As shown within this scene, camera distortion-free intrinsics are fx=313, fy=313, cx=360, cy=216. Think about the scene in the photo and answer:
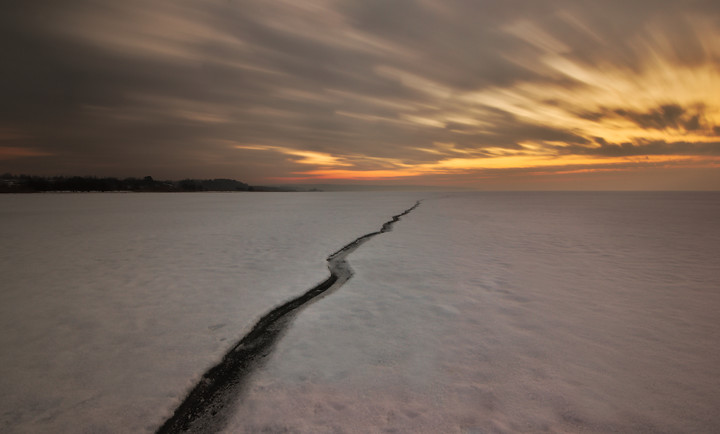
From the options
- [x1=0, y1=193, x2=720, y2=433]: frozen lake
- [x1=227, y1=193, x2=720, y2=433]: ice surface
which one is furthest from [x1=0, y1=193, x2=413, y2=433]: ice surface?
[x1=227, y1=193, x2=720, y2=433]: ice surface

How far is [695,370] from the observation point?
3.63 metres

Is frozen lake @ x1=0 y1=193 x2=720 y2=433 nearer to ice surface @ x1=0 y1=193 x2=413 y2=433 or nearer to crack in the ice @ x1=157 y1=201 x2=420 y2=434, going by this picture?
ice surface @ x1=0 y1=193 x2=413 y2=433

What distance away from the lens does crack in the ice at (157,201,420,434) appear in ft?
9.76

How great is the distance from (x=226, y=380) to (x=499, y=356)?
131 inches

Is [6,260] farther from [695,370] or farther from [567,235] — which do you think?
[567,235]

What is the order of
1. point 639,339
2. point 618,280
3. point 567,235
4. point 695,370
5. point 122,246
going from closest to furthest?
point 695,370
point 639,339
point 618,280
point 122,246
point 567,235

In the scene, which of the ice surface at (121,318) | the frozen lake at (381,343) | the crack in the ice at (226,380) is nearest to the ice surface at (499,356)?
the frozen lake at (381,343)

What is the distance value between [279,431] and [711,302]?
26.1ft

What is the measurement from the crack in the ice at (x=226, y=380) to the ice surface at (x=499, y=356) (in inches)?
8.2

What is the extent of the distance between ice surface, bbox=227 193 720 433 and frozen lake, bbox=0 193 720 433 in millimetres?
22

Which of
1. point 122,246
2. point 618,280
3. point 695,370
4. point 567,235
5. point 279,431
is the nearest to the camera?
point 279,431

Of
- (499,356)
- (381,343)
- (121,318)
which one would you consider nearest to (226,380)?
(381,343)

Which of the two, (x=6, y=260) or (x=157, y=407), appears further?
(x=6, y=260)

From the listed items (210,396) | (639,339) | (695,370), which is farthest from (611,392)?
(210,396)
